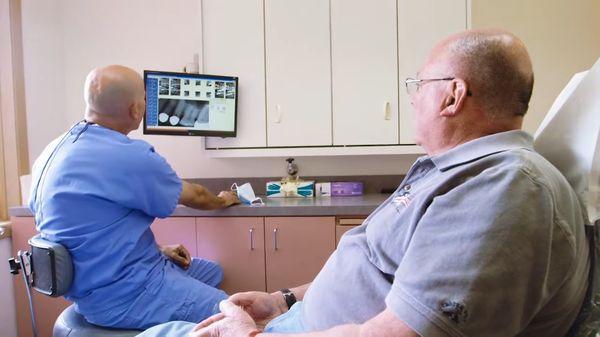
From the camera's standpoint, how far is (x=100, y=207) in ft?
4.29

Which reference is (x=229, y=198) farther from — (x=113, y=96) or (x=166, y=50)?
(x=166, y=50)

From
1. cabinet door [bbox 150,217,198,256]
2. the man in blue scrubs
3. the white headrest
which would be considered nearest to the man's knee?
cabinet door [bbox 150,217,198,256]

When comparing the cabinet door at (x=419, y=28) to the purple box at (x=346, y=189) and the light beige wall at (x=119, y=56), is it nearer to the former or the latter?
the purple box at (x=346, y=189)

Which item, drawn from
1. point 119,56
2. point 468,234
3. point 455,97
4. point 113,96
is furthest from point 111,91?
point 119,56

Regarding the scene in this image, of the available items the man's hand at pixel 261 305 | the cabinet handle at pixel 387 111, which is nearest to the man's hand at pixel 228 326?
the man's hand at pixel 261 305

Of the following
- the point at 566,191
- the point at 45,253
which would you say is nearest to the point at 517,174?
the point at 566,191

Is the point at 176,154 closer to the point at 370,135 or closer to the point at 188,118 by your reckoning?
the point at 188,118

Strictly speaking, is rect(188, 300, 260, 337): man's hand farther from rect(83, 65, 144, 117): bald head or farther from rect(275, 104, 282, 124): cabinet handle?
rect(275, 104, 282, 124): cabinet handle

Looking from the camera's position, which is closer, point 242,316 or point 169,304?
point 242,316

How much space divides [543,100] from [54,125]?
9.75 feet

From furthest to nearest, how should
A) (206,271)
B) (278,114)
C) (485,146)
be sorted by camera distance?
(278,114) → (206,271) → (485,146)

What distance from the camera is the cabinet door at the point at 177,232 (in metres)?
1.97

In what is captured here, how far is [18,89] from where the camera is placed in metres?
2.41

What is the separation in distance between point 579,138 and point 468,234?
41 centimetres
